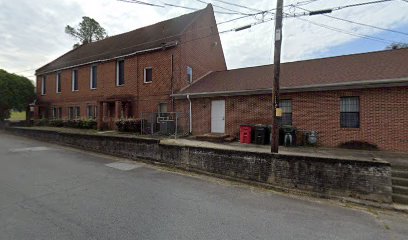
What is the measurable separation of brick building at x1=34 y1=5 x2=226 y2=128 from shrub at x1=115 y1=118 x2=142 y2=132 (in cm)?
147

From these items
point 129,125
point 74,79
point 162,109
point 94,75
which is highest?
point 94,75

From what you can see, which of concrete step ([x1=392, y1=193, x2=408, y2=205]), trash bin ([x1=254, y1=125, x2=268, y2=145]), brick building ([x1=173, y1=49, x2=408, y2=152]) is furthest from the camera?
trash bin ([x1=254, y1=125, x2=268, y2=145])

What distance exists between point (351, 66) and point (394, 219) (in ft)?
31.3

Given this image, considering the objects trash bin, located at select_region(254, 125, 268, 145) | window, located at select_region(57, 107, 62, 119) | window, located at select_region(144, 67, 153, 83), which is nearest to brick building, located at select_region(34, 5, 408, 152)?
window, located at select_region(144, 67, 153, 83)

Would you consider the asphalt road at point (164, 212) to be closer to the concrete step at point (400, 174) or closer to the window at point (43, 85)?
the concrete step at point (400, 174)

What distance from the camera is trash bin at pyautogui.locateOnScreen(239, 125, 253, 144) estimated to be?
12.7m

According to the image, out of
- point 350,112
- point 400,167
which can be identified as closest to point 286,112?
point 350,112

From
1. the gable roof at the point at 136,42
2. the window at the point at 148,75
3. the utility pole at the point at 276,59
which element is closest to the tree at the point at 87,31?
the gable roof at the point at 136,42

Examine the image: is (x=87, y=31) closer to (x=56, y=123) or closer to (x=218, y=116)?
(x=56, y=123)

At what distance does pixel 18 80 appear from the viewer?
89.5 feet

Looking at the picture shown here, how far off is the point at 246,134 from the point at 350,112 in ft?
15.5

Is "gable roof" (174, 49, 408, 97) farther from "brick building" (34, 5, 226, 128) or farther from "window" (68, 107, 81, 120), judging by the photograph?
"window" (68, 107, 81, 120)

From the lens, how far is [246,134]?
12758mm

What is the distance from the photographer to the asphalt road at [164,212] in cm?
441
